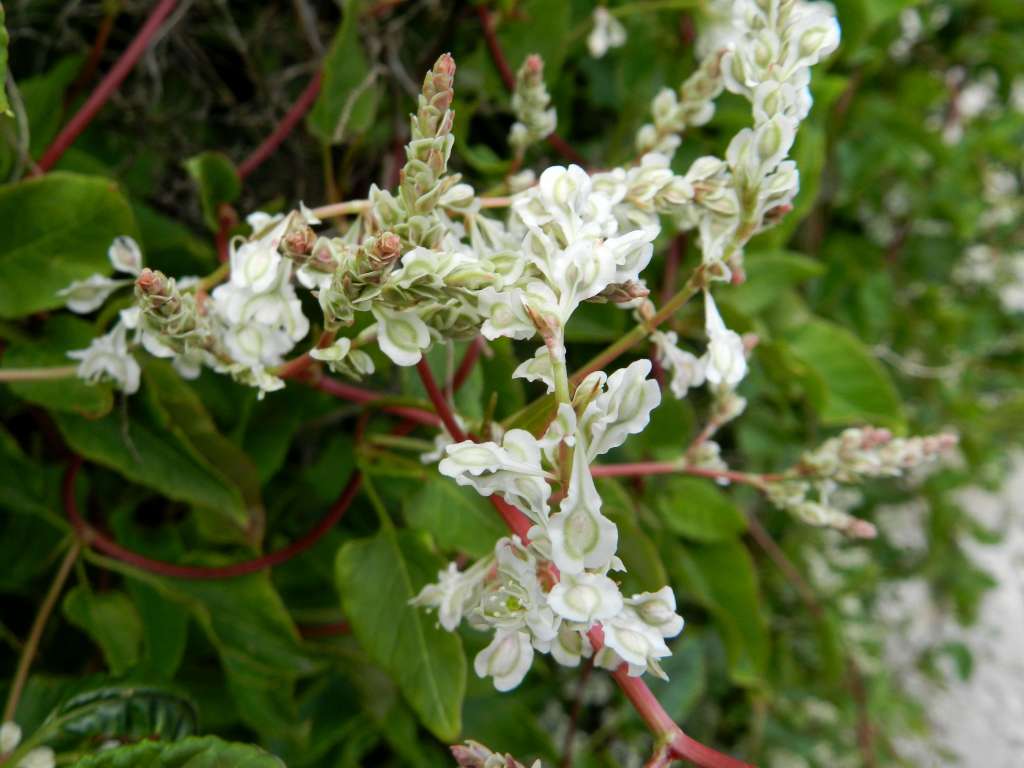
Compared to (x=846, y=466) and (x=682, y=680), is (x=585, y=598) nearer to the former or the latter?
(x=846, y=466)

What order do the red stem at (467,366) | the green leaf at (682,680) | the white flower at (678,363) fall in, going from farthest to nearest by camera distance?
the green leaf at (682,680)
the red stem at (467,366)
the white flower at (678,363)

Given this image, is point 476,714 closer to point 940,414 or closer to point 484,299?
point 484,299

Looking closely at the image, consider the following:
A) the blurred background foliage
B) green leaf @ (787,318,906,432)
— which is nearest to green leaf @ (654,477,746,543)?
the blurred background foliage

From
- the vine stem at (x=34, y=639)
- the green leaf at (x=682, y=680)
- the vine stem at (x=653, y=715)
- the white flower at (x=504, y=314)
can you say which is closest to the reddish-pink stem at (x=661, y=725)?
the vine stem at (x=653, y=715)

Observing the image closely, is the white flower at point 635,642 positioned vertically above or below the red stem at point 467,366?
above

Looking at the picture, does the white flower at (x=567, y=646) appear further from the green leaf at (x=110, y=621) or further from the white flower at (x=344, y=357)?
the green leaf at (x=110, y=621)
